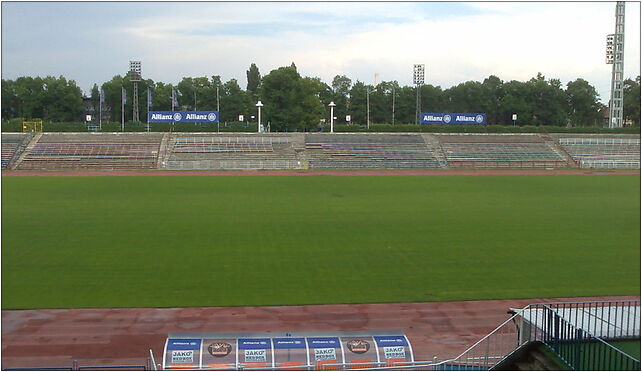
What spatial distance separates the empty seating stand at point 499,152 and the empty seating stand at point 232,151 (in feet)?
57.6

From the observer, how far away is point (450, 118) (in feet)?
242

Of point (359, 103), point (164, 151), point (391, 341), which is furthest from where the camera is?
point (359, 103)

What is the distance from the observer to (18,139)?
6178cm

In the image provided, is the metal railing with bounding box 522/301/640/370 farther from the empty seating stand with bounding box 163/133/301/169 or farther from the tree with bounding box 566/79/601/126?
the tree with bounding box 566/79/601/126

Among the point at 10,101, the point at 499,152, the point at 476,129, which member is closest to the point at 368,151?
the point at 499,152

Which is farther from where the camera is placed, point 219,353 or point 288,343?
point 288,343

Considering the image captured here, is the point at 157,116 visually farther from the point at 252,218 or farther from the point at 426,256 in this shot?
the point at 426,256

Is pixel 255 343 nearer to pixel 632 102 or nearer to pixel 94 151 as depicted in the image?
pixel 94 151

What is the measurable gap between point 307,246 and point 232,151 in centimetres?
4035

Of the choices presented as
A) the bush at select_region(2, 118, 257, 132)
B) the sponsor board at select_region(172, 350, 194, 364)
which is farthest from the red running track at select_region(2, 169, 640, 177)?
the sponsor board at select_region(172, 350, 194, 364)

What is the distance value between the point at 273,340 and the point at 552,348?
189 inches

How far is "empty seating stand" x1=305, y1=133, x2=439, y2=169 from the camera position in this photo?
5831 cm

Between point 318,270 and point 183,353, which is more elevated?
point 183,353

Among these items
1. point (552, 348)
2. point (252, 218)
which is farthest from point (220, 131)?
point (552, 348)
